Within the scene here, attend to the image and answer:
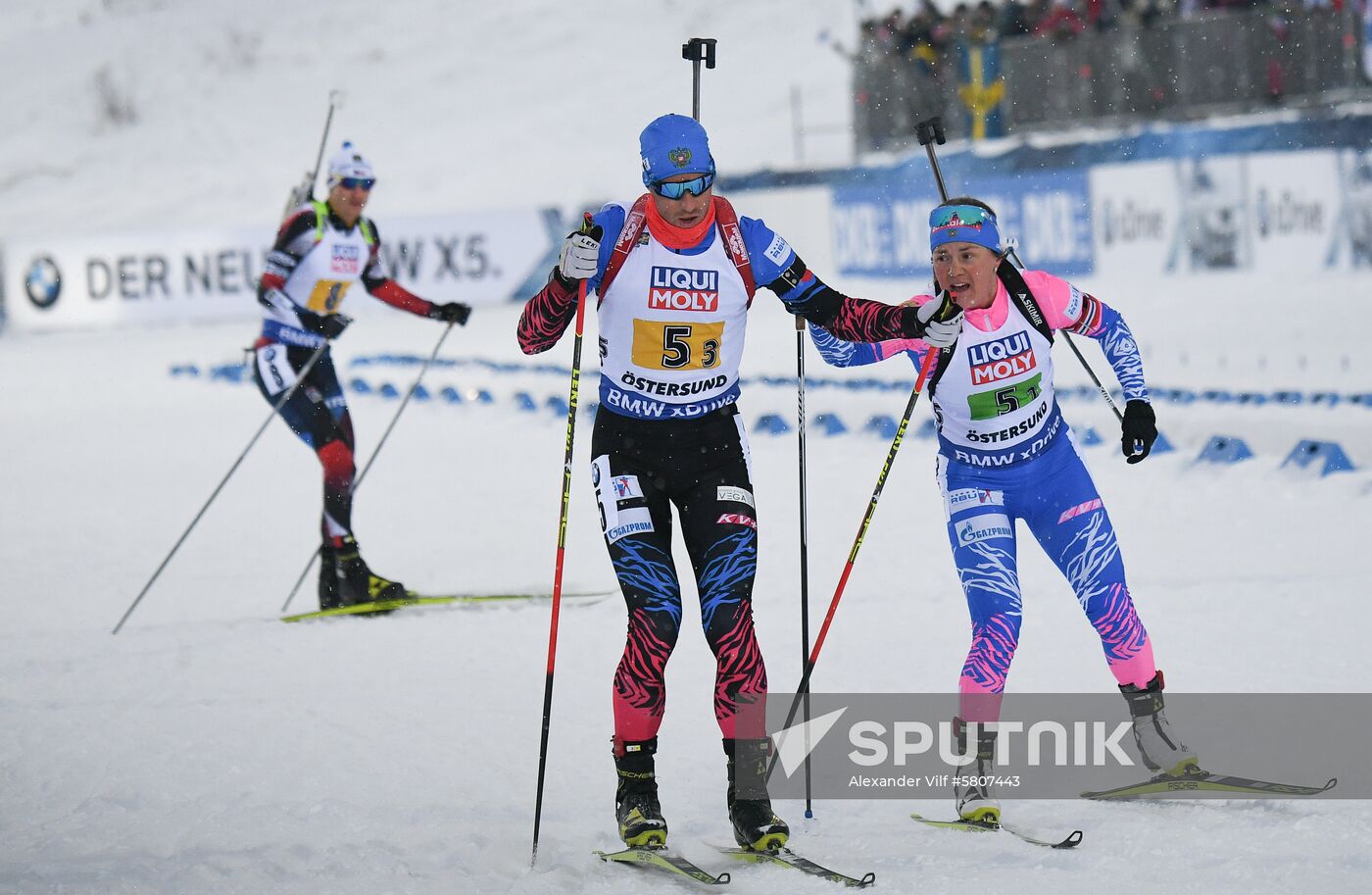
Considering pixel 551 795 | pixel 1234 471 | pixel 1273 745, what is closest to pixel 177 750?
pixel 551 795

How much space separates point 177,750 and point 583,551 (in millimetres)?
3966

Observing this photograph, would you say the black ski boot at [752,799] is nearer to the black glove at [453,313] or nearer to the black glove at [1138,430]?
the black glove at [1138,430]

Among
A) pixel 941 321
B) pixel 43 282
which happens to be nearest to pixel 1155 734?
pixel 941 321

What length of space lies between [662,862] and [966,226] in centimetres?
220

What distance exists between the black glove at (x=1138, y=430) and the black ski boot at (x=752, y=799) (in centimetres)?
150

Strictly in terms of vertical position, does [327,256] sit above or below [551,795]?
above

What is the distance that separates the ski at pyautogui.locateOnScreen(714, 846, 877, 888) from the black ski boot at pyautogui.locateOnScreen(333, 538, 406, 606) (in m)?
3.99

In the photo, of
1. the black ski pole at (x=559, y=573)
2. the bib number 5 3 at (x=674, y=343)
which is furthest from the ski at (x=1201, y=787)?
the bib number 5 3 at (x=674, y=343)

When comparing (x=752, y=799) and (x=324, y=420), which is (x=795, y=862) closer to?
(x=752, y=799)

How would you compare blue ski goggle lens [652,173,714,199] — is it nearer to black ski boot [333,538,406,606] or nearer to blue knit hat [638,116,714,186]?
blue knit hat [638,116,714,186]

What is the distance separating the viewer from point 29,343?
974 inches

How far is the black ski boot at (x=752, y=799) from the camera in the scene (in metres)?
4.64

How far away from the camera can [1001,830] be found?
15.8ft

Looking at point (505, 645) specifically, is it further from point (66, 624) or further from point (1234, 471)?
point (1234, 471)
